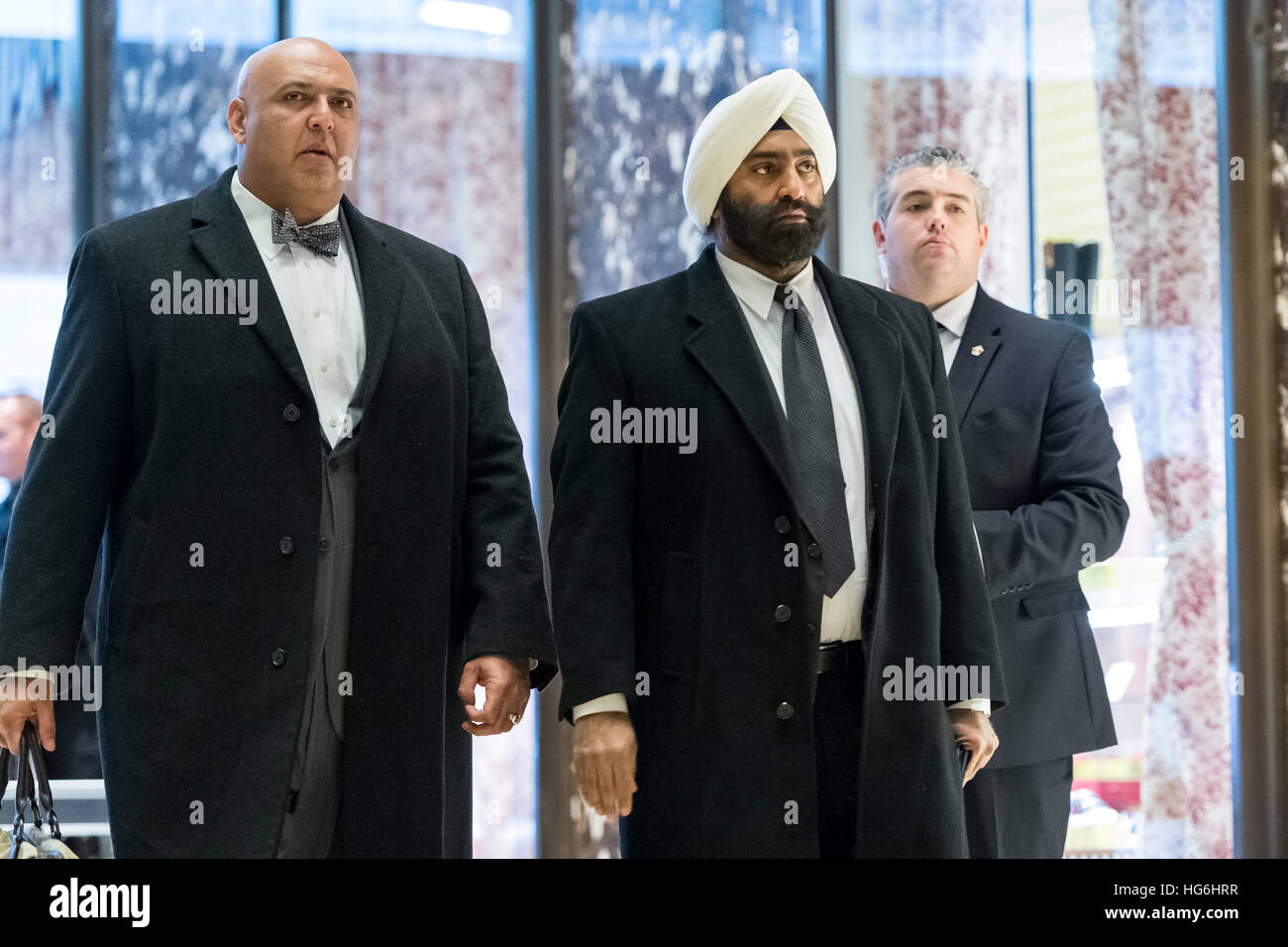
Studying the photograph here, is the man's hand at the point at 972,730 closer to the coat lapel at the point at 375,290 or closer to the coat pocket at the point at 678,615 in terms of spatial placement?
the coat pocket at the point at 678,615

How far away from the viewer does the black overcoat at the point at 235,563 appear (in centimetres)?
259

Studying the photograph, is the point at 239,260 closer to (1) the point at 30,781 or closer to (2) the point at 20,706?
(2) the point at 20,706

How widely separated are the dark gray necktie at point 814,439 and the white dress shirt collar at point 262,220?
933mm

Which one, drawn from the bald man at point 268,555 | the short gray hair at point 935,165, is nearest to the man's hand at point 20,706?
the bald man at point 268,555

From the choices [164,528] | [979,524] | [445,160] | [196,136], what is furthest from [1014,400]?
[196,136]

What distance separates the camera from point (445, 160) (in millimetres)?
4941

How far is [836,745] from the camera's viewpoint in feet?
8.61

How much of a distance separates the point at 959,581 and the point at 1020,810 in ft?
2.74

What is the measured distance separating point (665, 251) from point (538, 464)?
0.88 meters

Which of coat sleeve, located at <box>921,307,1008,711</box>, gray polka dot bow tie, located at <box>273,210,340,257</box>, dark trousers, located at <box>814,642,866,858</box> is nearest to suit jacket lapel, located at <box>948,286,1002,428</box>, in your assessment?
coat sleeve, located at <box>921,307,1008,711</box>

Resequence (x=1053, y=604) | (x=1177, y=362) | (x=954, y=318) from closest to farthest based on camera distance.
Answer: (x=1053, y=604)
(x=954, y=318)
(x=1177, y=362)

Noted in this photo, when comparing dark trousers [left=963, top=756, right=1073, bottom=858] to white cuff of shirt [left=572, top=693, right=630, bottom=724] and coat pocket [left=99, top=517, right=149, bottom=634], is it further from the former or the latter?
coat pocket [left=99, top=517, right=149, bottom=634]

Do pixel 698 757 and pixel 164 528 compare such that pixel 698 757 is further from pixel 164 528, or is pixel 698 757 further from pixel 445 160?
pixel 445 160

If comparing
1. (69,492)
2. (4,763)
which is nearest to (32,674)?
(4,763)
